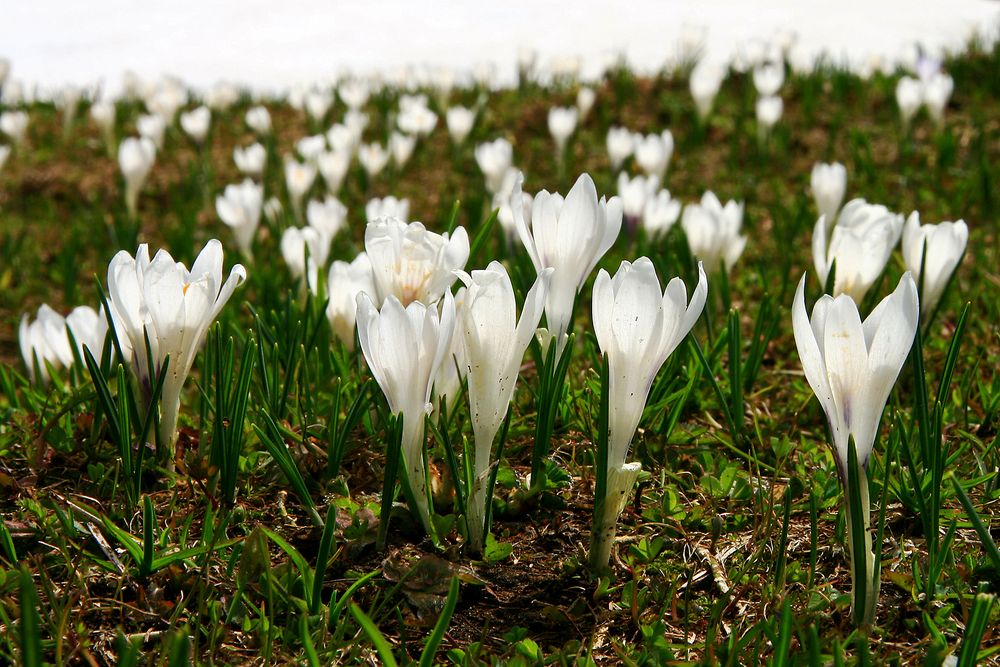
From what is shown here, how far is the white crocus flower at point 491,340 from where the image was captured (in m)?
1.51

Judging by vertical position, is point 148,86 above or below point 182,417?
above

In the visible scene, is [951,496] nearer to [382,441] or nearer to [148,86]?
[382,441]

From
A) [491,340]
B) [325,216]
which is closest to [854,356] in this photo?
[491,340]

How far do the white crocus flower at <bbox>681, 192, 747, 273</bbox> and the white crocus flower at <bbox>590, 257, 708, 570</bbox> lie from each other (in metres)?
1.43

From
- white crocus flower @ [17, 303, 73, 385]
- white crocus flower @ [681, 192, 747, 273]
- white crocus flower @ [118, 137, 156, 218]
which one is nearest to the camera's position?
white crocus flower @ [17, 303, 73, 385]

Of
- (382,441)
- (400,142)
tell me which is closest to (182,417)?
(382,441)

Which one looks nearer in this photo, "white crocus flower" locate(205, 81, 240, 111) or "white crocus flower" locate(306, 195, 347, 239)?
"white crocus flower" locate(306, 195, 347, 239)

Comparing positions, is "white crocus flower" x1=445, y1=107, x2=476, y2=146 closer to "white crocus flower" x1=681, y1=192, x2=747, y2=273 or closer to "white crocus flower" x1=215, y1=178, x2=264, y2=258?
"white crocus flower" x1=215, y1=178, x2=264, y2=258

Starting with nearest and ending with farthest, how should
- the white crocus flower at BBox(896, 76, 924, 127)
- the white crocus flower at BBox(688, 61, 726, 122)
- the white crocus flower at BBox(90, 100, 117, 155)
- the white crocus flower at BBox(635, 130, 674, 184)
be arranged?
the white crocus flower at BBox(635, 130, 674, 184), the white crocus flower at BBox(896, 76, 924, 127), the white crocus flower at BBox(688, 61, 726, 122), the white crocus flower at BBox(90, 100, 117, 155)

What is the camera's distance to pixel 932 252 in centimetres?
234

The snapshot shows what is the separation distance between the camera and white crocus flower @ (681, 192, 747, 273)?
2902 mm

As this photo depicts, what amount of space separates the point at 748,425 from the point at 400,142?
3.52 meters

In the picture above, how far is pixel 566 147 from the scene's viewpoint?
6.05 m

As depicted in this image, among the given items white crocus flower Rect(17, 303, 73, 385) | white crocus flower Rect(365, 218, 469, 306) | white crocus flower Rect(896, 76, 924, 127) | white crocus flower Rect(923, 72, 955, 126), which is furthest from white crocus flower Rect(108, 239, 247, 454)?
white crocus flower Rect(923, 72, 955, 126)
